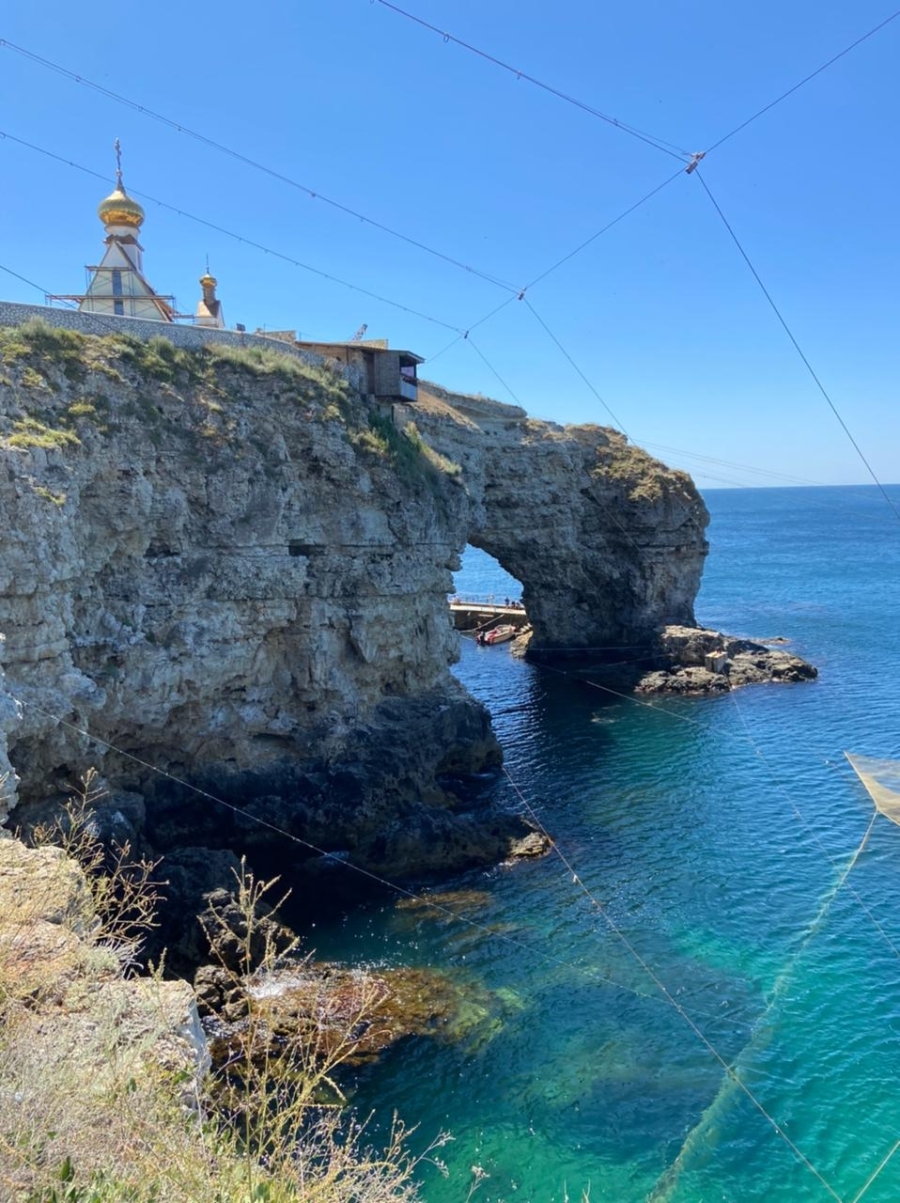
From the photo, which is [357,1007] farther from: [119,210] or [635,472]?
[635,472]

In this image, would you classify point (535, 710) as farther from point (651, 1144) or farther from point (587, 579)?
point (651, 1144)

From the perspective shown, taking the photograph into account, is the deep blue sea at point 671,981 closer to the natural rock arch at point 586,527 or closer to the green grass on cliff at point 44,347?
the natural rock arch at point 586,527

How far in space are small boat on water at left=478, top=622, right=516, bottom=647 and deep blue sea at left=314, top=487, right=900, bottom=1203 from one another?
2105cm

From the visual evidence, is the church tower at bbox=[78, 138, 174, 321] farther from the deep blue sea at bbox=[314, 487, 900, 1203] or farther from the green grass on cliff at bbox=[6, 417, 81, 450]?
the deep blue sea at bbox=[314, 487, 900, 1203]

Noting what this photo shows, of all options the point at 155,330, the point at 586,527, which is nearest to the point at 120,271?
the point at 155,330

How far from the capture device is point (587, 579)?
47.4 m

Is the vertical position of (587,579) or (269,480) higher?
(269,480)

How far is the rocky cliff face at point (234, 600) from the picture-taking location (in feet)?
65.0

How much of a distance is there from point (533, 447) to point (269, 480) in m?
21.3

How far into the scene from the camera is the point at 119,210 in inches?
1168

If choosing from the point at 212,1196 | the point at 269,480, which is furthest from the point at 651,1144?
the point at 269,480

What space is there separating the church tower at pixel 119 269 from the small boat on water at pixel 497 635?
104 feet

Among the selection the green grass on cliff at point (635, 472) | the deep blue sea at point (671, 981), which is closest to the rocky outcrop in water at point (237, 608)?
the deep blue sea at point (671, 981)

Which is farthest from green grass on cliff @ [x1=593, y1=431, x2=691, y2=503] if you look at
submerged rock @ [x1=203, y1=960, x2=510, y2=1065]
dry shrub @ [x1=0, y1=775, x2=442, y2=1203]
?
dry shrub @ [x1=0, y1=775, x2=442, y2=1203]
